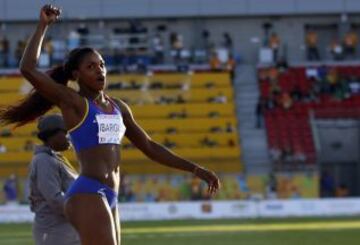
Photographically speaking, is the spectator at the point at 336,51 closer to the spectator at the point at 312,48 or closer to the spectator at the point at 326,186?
the spectator at the point at 312,48

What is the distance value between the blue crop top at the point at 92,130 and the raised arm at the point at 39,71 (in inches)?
7.3

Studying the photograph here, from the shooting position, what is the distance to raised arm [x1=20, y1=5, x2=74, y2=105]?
754 centimetres

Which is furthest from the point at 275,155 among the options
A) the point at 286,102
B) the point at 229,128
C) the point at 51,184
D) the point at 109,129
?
the point at 109,129

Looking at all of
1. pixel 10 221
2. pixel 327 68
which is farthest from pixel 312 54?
pixel 10 221

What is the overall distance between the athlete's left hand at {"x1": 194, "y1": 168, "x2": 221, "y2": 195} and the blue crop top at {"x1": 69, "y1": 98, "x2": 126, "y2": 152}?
768mm

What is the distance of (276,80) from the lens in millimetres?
44906

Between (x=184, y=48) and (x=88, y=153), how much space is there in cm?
4069

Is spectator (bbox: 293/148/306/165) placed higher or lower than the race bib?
lower

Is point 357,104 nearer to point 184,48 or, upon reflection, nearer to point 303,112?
point 303,112

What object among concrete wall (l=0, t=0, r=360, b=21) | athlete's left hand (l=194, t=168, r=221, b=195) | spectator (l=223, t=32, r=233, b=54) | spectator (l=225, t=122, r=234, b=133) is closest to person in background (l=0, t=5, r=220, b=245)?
Result: athlete's left hand (l=194, t=168, r=221, b=195)

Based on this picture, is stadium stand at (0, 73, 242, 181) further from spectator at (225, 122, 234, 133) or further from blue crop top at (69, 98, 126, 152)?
blue crop top at (69, 98, 126, 152)

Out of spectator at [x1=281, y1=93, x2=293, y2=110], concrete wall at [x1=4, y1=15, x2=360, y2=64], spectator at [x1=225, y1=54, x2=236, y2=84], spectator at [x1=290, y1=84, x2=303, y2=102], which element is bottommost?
spectator at [x1=281, y1=93, x2=293, y2=110]

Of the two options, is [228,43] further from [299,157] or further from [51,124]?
[51,124]

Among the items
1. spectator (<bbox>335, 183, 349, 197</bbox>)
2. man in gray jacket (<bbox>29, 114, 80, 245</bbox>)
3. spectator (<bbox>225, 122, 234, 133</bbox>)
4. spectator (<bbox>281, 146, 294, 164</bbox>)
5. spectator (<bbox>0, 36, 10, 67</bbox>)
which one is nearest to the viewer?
man in gray jacket (<bbox>29, 114, 80, 245</bbox>)
